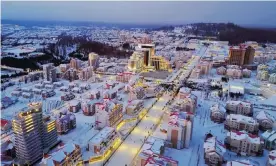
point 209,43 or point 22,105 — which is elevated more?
point 209,43

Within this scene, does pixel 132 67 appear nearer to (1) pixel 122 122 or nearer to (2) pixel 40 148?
(1) pixel 122 122

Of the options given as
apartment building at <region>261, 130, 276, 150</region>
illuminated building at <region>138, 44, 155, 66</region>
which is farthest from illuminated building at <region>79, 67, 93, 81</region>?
apartment building at <region>261, 130, 276, 150</region>

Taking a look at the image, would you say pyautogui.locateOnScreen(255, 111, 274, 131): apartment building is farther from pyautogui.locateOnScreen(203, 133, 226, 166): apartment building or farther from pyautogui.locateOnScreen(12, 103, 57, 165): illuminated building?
pyautogui.locateOnScreen(12, 103, 57, 165): illuminated building

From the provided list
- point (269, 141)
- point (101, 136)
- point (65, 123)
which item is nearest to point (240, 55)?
point (269, 141)

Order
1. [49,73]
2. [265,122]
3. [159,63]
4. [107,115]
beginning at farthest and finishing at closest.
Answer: [159,63] < [49,73] < [265,122] < [107,115]

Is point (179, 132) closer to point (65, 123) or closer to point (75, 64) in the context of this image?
point (65, 123)

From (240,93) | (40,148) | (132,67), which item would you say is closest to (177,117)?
(40,148)
